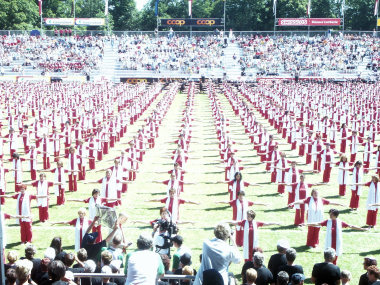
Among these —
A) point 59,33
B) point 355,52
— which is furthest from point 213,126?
point 59,33

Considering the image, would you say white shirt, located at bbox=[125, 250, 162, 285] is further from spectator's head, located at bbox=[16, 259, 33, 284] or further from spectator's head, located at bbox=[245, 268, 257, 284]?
spectator's head, located at bbox=[245, 268, 257, 284]

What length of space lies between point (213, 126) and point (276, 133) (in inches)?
157

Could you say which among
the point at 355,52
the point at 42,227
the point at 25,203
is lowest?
the point at 42,227

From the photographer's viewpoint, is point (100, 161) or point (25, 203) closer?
point (25, 203)

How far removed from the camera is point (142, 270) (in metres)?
5.51

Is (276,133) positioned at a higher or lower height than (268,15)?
lower

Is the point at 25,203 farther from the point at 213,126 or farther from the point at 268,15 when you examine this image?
the point at 268,15

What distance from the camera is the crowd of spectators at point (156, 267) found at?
5.59 m

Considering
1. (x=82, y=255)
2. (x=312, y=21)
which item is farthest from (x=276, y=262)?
(x=312, y=21)

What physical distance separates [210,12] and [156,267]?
288 feet

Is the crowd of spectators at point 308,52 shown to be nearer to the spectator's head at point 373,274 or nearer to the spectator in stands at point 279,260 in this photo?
the spectator in stands at point 279,260

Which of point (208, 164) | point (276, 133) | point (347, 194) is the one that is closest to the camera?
point (347, 194)

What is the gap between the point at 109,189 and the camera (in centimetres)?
1324

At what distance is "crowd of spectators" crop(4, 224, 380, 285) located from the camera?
5.59 metres
